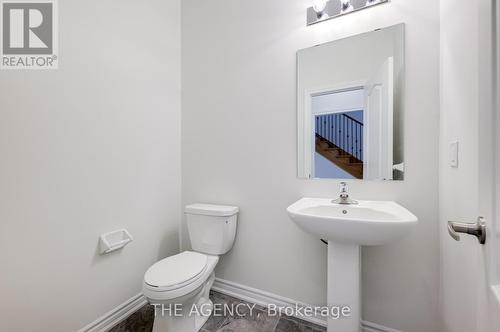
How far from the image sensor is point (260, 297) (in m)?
1.61

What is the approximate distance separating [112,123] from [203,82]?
78 cm

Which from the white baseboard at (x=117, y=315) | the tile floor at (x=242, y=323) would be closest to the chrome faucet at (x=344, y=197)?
the tile floor at (x=242, y=323)

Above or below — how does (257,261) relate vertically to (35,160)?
below

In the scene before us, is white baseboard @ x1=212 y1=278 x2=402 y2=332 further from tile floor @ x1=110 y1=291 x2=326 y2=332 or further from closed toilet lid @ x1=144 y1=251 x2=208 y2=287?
closed toilet lid @ x1=144 y1=251 x2=208 y2=287

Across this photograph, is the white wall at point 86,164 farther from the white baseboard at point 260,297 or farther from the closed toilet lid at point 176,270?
the white baseboard at point 260,297

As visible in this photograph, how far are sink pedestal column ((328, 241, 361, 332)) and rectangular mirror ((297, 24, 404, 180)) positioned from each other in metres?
0.45

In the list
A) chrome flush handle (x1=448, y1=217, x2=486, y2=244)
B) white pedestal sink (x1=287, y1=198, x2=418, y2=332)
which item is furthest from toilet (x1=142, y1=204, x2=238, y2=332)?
chrome flush handle (x1=448, y1=217, x2=486, y2=244)

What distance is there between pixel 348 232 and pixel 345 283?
0.34 metres

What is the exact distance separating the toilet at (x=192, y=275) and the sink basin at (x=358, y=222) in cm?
65

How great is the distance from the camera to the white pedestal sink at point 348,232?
0.90 meters

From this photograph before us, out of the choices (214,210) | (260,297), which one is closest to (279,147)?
(214,210)

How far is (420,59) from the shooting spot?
3.76 feet

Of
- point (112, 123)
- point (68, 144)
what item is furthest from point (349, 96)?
point (68, 144)

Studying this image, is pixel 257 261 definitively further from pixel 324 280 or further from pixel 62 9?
pixel 62 9
